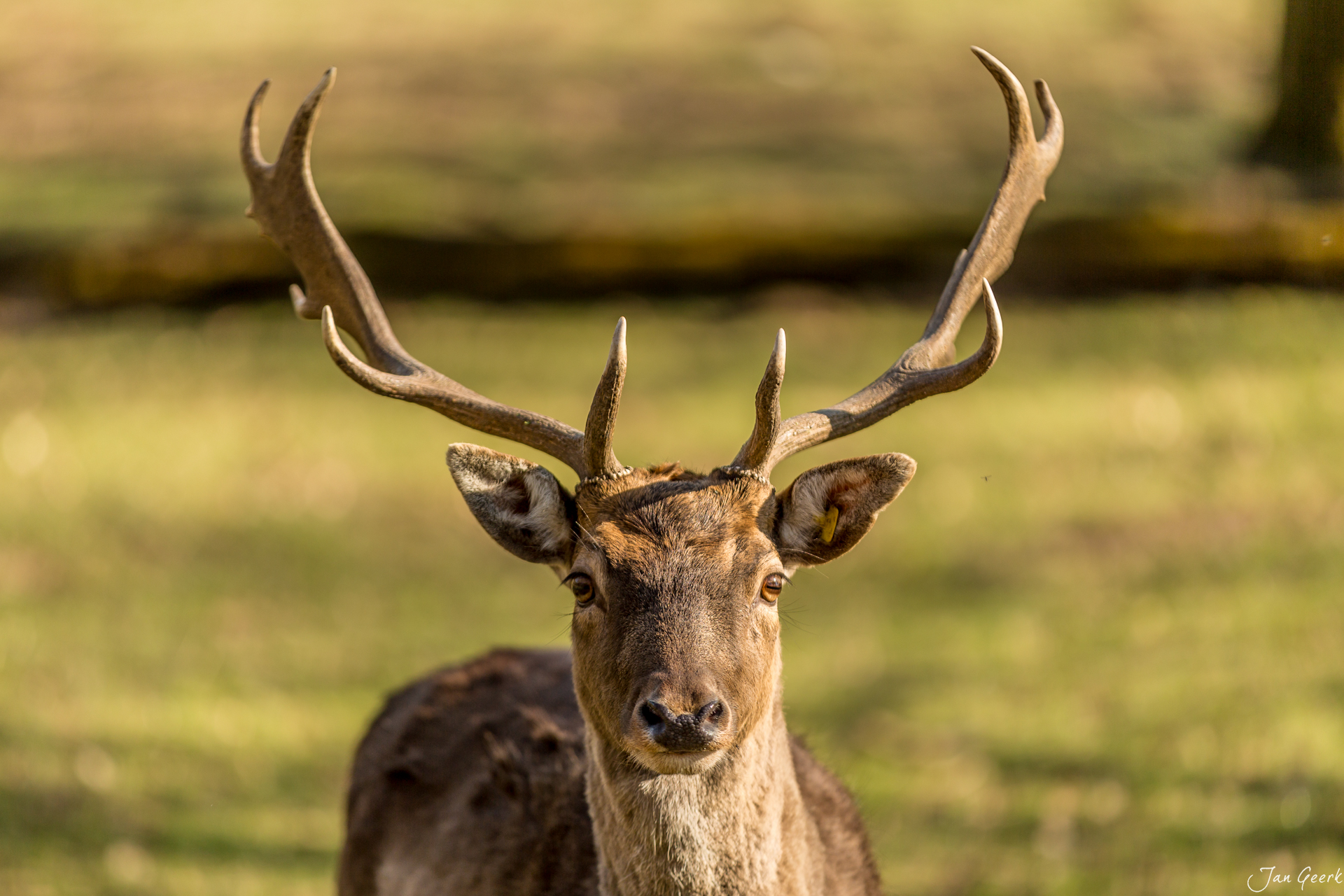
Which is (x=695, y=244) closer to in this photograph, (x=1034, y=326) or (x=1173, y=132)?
(x=1034, y=326)

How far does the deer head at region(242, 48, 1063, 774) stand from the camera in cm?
351

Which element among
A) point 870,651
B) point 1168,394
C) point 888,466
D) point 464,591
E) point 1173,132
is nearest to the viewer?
point 888,466

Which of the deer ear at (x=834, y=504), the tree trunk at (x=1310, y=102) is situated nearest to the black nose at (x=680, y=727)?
the deer ear at (x=834, y=504)

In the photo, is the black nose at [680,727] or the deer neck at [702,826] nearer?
the black nose at [680,727]

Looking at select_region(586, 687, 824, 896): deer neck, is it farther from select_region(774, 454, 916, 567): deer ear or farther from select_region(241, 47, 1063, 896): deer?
select_region(774, 454, 916, 567): deer ear

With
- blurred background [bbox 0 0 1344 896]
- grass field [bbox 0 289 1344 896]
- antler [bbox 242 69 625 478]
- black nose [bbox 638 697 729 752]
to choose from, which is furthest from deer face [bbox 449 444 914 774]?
blurred background [bbox 0 0 1344 896]

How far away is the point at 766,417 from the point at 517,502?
2.53 ft

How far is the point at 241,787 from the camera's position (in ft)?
21.8

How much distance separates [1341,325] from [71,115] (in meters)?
11.9

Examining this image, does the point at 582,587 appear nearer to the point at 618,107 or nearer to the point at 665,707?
the point at 665,707

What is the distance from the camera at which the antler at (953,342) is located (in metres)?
3.83

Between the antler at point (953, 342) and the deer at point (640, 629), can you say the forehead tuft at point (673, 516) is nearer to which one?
the deer at point (640, 629)

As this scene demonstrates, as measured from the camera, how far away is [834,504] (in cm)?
396

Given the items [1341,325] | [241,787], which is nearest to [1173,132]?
[1341,325]
